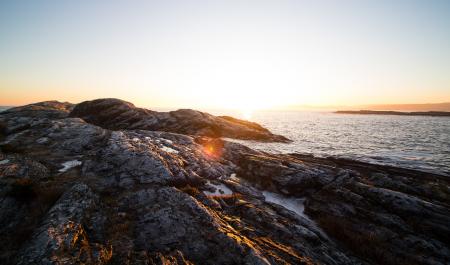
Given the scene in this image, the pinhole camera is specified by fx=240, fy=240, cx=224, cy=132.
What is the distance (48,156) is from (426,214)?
3290cm

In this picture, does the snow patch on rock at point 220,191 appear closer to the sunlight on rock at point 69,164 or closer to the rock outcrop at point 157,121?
the sunlight on rock at point 69,164

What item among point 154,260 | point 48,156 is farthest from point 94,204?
point 48,156

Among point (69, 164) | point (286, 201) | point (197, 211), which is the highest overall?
point (69, 164)

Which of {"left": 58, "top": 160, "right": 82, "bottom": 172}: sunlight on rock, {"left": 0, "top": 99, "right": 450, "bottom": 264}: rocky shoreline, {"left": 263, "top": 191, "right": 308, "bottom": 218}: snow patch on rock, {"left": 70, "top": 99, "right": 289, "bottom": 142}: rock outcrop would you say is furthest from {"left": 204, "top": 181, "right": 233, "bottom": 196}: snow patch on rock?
{"left": 70, "top": 99, "right": 289, "bottom": 142}: rock outcrop

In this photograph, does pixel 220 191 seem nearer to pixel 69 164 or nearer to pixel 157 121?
pixel 69 164

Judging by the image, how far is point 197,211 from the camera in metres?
14.7

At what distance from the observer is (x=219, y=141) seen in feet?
122

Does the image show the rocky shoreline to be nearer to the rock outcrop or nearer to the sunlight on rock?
the sunlight on rock

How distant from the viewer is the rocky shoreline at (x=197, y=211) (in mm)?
11719

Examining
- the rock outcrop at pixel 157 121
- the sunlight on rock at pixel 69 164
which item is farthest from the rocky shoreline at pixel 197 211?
the rock outcrop at pixel 157 121

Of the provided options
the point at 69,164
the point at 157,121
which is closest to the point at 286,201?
the point at 69,164

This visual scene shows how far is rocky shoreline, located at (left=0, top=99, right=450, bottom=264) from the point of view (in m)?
11.7

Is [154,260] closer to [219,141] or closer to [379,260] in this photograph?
[379,260]

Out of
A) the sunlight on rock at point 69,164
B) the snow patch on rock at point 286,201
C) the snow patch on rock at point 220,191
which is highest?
the sunlight on rock at point 69,164
